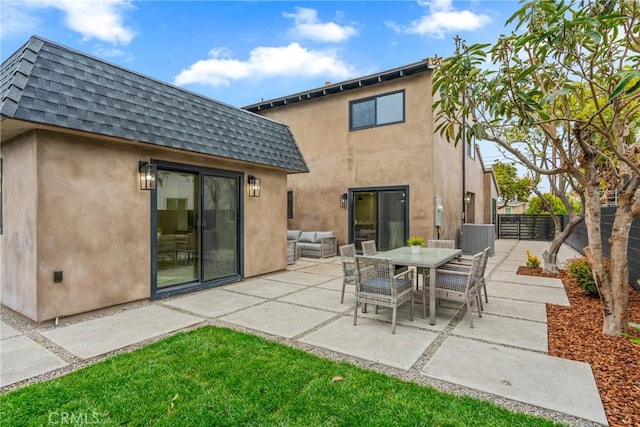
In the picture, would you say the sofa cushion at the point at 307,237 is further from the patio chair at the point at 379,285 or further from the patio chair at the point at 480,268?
the patio chair at the point at 379,285

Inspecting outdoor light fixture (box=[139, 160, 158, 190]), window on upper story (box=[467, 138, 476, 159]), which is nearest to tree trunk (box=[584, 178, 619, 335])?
outdoor light fixture (box=[139, 160, 158, 190])

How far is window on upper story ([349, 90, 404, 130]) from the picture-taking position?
995 centimetres

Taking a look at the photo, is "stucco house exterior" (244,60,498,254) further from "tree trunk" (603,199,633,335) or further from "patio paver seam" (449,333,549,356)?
"patio paver seam" (449,333,549,356)

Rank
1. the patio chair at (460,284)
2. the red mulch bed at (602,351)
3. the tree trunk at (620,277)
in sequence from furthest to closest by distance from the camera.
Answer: the patio chair at (460,284)
the tree trunk at (620,277)
the red mulch bed at (602,351)

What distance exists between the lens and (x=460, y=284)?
447 cm

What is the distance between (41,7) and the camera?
561cm

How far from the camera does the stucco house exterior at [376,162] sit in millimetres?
9570

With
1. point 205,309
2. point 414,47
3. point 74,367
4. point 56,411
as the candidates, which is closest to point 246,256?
point 205,309

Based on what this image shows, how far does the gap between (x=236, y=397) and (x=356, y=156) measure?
9.12m

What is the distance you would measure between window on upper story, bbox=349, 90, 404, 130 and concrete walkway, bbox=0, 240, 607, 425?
6.05 m

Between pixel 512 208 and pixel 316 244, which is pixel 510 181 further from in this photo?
pixel 316 244

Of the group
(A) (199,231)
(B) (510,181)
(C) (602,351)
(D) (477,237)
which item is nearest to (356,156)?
(D) (477,237)

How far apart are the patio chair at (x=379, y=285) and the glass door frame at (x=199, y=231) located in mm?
3332

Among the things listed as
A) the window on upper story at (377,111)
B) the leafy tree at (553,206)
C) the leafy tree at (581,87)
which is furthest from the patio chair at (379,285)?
the leafy tree at (553,206)
